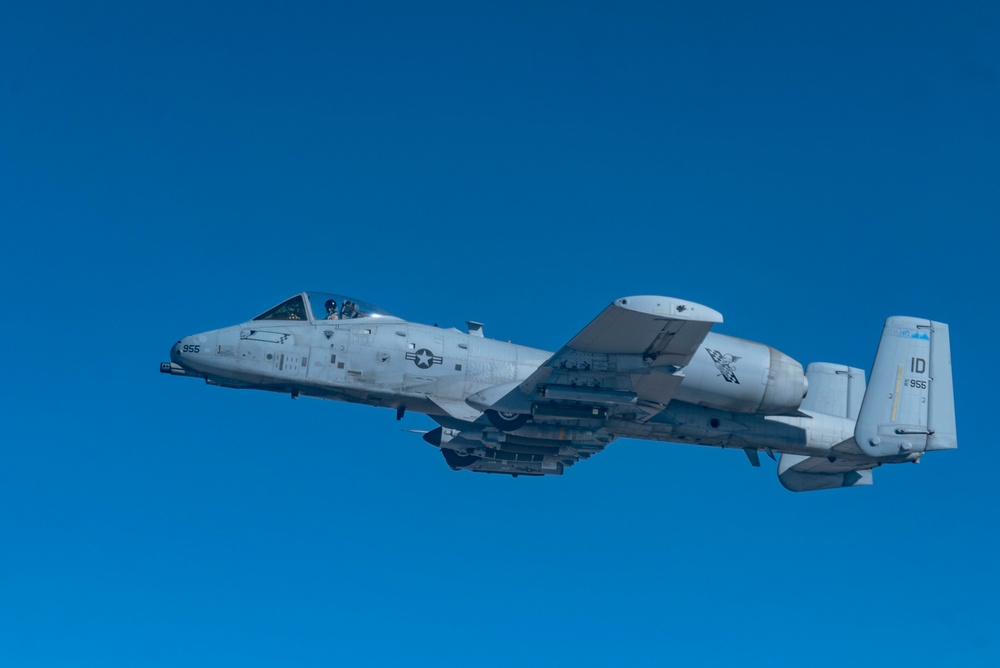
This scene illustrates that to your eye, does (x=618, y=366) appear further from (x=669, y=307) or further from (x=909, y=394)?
(x=909, y=394)

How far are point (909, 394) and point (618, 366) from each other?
9.15 metres

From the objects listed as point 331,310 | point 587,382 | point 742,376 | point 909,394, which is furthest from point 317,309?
point 909,394

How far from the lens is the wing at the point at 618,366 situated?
21781mm

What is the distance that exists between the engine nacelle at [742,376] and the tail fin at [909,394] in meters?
3.51

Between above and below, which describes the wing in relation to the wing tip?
below

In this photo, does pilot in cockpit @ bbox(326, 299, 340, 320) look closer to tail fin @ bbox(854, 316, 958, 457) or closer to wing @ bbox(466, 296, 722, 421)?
wing @ bbox(466, 296, 722, 421)

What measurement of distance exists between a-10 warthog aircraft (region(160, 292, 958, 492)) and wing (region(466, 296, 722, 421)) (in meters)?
0.04

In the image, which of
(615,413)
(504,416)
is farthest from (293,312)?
(615,413)

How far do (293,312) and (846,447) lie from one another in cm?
1495

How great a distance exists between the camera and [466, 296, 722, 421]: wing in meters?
21.8

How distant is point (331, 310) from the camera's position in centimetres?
2633

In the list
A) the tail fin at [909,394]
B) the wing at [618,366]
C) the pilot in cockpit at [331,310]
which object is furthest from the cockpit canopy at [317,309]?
the tail fin at [909,394]

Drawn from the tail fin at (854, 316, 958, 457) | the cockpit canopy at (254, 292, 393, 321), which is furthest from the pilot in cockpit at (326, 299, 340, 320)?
the tail fin at (854, 316, 958, 457)

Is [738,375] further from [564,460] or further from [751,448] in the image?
[564,460]
